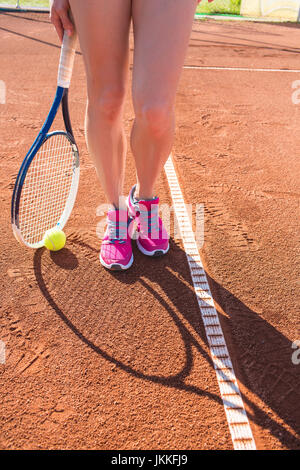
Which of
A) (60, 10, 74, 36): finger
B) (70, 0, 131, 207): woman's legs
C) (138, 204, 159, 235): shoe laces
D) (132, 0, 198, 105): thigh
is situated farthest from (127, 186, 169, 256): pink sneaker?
(60, 10, 74, 36): finger

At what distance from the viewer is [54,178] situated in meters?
2.38

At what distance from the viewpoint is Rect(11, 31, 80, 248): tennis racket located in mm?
1752

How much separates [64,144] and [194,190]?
89 centimetres

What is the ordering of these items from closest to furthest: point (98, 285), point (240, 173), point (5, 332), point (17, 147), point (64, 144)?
point (5, 332)
point (98, 285)
point (64, 144)
point (240, 173)
point (17, 147)

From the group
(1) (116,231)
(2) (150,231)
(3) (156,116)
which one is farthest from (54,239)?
(3) (156,116)

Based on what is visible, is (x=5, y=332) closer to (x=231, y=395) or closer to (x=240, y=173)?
(x=231, y=395)

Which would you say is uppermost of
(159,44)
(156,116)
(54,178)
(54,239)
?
(159,44)

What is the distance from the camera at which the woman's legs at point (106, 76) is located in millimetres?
1468

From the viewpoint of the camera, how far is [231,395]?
1.44 metres

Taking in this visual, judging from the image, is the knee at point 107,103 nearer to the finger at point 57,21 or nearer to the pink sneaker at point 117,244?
the finger at point 57,21

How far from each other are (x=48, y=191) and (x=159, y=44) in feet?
3.64

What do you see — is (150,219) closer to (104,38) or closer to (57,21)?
(104,38)

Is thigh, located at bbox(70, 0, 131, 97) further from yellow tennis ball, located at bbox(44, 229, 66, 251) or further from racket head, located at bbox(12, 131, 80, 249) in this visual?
yellow tennis ball, located at bbox(44, 229, 66, 251)

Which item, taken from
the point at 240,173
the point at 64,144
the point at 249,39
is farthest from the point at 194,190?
the point at 249,39
